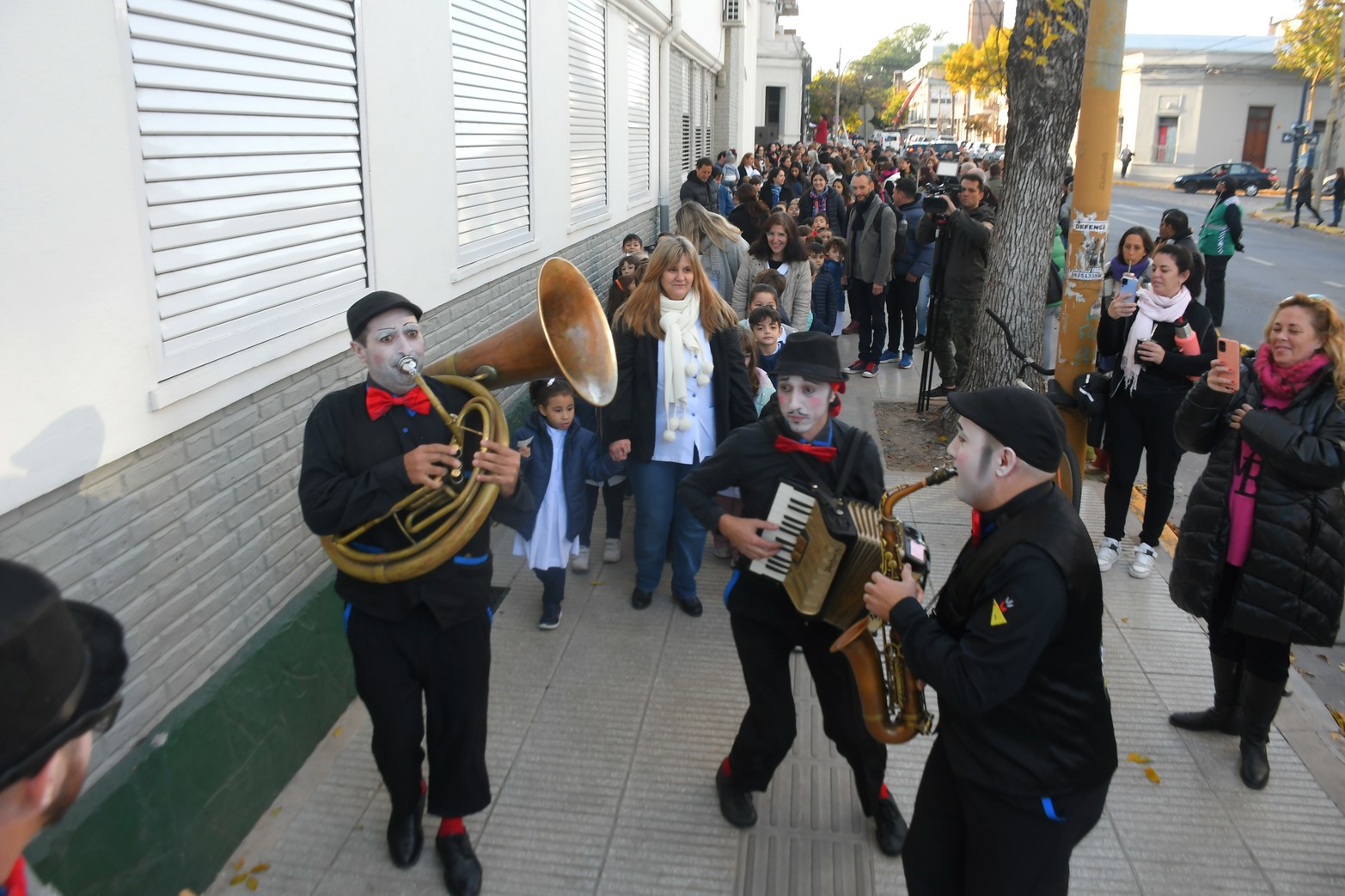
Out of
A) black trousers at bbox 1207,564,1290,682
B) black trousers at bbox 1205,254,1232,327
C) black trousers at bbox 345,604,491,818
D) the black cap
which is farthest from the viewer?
black trousers at bbox 1205,254,1232,327

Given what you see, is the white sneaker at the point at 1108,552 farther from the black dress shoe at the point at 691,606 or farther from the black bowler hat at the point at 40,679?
the black bowler hat at the point at 40,679

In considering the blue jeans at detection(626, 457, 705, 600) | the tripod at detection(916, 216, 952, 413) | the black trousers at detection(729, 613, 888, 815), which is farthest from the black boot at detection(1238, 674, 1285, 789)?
the tripod at detection(916, 216, 952, 413)

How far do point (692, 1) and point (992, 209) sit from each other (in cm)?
987

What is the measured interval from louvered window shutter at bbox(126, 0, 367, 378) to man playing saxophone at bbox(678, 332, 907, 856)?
1886mm

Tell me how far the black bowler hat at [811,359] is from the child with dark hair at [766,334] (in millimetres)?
2725

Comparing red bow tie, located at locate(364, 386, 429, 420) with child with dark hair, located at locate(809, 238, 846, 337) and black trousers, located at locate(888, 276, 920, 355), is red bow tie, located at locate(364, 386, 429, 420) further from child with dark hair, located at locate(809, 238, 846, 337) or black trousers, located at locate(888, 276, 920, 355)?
black trousers, located at locate(888, 276, 920, 355)

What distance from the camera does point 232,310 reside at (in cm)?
380

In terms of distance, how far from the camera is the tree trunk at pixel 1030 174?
756 cm

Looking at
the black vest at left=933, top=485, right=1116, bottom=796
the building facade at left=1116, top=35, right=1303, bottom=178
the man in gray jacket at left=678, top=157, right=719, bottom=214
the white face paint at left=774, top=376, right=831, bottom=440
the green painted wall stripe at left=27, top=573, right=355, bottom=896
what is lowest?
the green painted wall stripe at left=27, top=573, right=355, bottom=896

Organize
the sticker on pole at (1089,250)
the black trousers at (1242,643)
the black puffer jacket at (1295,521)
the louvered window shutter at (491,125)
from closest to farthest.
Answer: the black puffer jacket at (1295,521) < the black trousers at (1242,643) < the sticker on pole at (1089,250) < the louvered window shutter at (491,125)

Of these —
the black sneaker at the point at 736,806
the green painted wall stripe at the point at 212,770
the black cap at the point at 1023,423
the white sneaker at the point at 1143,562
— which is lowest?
the black sneaker at the point at 736,806

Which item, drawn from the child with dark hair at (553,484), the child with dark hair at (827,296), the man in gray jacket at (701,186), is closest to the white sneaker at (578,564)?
the child with dark hair at (553,484)

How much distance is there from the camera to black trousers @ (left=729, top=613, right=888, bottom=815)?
3602mm

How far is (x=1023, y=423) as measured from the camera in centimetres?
262
